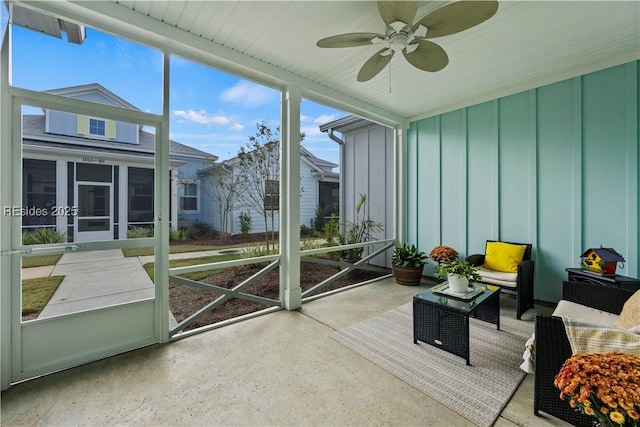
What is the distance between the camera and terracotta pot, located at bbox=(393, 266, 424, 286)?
4.65 metres

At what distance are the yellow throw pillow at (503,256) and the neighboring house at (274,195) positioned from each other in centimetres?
275

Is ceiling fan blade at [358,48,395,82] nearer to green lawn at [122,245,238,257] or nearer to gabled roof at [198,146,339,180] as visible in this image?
gabled roof at [198,146,339,180]

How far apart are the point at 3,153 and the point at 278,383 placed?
270cm

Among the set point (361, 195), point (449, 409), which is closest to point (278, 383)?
point (449, 409)

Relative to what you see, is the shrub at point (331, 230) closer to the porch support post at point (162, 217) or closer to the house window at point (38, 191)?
the porch support post at point (162, 217)

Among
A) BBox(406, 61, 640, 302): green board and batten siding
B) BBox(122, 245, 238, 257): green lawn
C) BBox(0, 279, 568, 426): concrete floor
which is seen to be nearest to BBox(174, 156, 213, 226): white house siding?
BBox(122, 245, 238, 257): green lawn

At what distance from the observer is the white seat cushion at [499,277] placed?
332 centimetres

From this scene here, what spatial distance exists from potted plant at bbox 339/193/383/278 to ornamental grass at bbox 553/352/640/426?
4.24 m

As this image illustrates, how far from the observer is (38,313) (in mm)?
2197

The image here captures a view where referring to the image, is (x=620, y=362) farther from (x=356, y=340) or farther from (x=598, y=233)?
(x=598, y=233)

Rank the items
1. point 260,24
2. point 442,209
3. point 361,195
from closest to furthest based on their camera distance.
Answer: point 260,24 → point 442,209 → point 361,195

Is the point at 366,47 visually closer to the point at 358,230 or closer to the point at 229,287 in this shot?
the point at 229,287

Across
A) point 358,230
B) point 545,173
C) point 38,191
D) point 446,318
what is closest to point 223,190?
point 38,191

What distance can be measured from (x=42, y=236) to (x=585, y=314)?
451 centimetres
